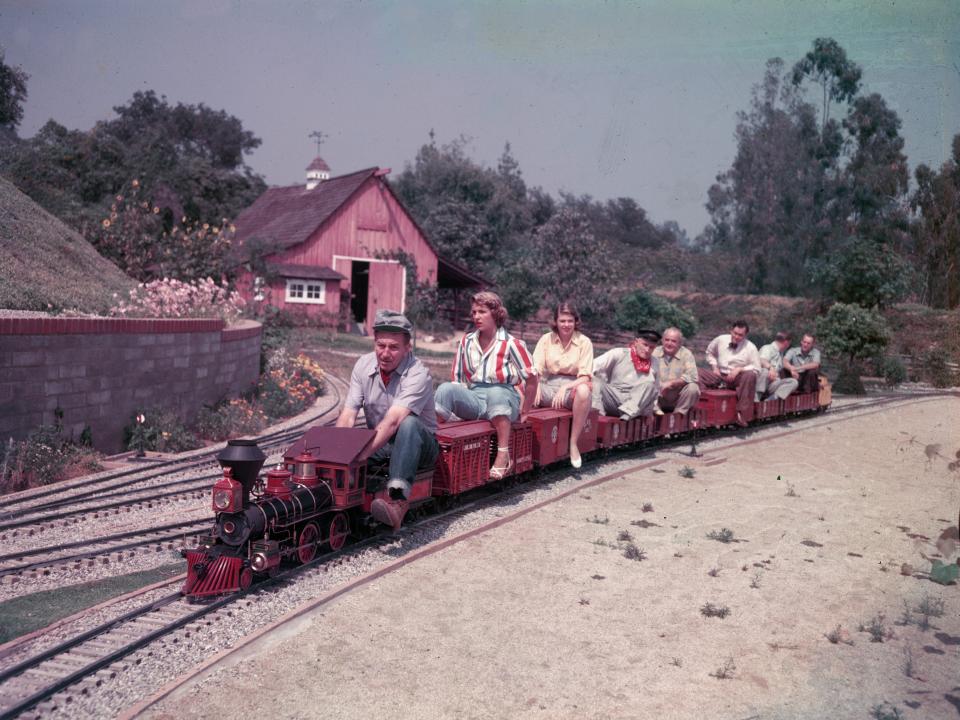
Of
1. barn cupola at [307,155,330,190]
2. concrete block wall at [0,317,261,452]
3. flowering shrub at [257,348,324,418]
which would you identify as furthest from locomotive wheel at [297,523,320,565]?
barn cupola at [307,155,330,190]

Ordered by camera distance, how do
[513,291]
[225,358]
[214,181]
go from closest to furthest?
1. [225,358]
2. [214,181]
3. [513,291]

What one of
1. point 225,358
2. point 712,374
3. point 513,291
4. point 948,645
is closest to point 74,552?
point 948,645

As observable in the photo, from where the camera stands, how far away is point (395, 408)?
6895 mm

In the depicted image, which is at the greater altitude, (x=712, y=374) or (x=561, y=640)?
(x=712, y=374)

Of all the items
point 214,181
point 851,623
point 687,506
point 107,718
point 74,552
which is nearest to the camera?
point 107,718

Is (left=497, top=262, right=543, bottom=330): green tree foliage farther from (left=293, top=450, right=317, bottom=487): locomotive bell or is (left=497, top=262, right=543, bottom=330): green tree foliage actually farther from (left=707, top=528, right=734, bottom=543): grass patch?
(left=293, top=450, right=317, bottom=487): locomotive bell

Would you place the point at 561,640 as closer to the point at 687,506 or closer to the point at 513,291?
the point at 687,506

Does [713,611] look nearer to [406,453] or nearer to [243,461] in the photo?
[406,453]

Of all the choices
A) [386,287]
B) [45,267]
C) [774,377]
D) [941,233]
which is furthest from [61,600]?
[386,287]

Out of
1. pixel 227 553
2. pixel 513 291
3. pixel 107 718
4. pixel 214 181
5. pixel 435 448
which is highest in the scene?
pixel 214 181

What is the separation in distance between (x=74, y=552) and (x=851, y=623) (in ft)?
19.9

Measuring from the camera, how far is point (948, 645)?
18.5ft

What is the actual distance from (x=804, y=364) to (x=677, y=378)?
5.65 meters

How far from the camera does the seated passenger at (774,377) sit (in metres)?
15.4
